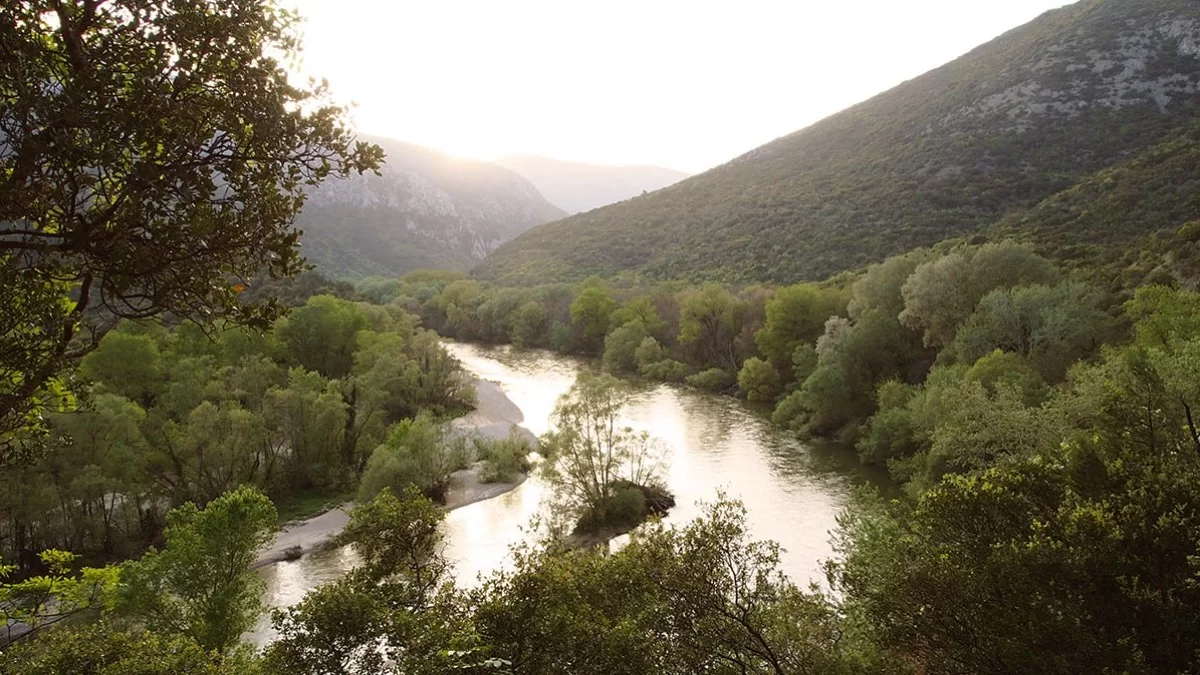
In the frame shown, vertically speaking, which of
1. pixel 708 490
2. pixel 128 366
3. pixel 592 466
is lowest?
pixel 708 490

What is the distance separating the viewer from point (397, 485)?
101 ft

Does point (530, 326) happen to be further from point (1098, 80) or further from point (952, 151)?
point (1098, 80)

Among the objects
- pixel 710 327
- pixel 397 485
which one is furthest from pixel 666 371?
pixel 397 485

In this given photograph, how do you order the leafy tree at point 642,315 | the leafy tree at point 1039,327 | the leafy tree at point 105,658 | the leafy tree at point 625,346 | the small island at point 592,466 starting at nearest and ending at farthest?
the leafy tree at point 105,658 < the small island at point 592,466 < the leafy tree at point 1039,327 < the leafy tree at point 625,346 < the leafy tree at point 642,315

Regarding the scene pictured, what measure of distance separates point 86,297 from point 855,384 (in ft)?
128

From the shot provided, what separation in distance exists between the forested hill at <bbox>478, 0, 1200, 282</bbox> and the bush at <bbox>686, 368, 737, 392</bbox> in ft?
65.0

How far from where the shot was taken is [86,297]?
5.24 m

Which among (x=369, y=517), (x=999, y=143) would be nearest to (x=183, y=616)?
(x=369, y=517)

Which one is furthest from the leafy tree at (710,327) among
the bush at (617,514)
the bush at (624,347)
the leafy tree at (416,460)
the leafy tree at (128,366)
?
the leafy tree at (128,366)

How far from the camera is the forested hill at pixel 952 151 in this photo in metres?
63.6

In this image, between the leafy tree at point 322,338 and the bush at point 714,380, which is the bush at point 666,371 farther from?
the leafy tree at point 322,338

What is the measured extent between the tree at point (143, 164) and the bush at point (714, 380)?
157 feet

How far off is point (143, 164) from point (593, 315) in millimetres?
68474

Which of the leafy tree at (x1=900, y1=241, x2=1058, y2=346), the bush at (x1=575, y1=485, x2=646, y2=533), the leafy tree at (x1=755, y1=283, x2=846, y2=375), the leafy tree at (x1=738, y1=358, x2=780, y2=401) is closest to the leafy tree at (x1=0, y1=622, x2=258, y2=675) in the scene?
the bush at (x1=575, y1=485, x2=646, y2=533)
